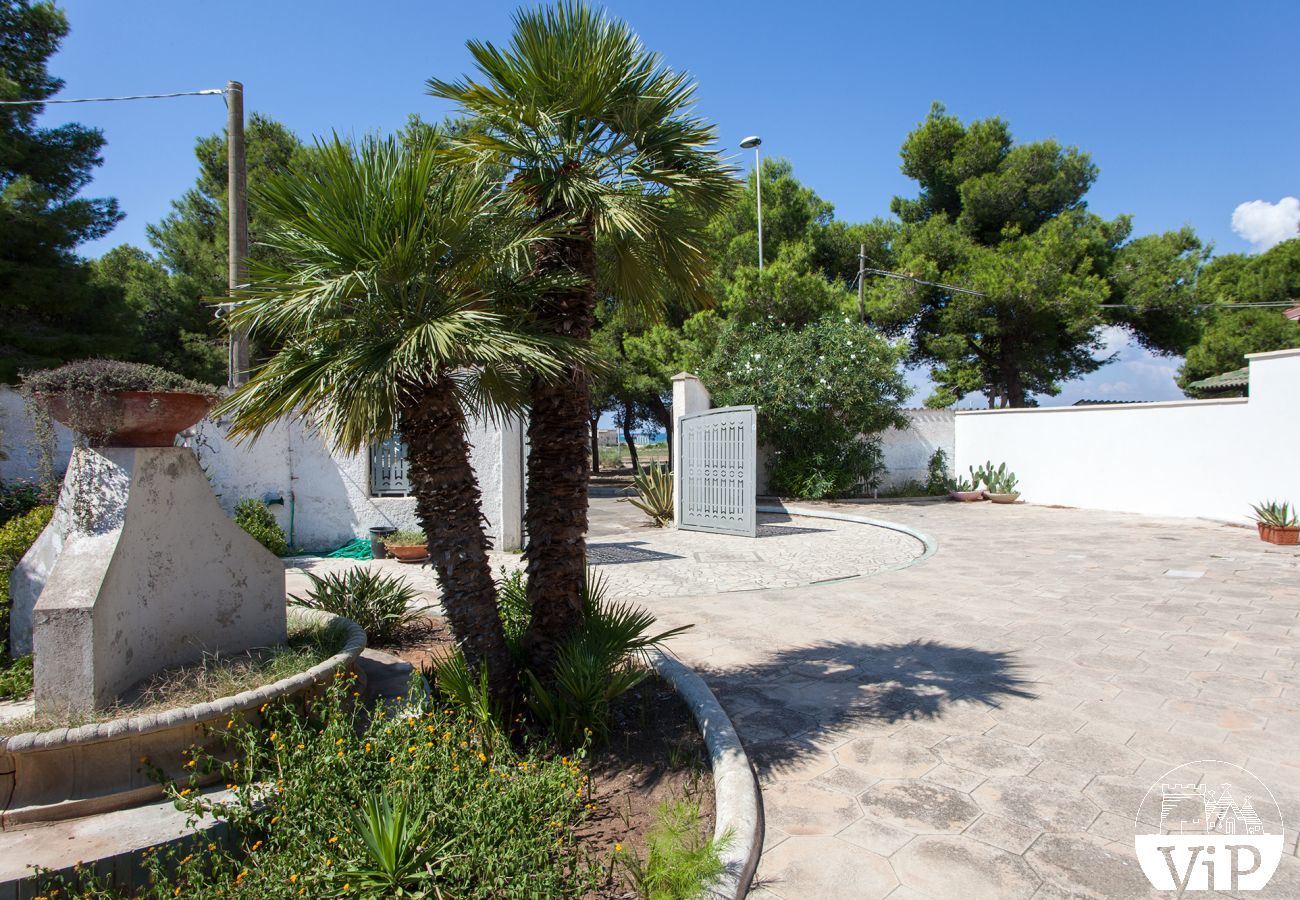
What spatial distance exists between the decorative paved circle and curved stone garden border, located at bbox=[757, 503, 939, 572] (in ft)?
0.34

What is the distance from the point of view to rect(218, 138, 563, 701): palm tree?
3.23m

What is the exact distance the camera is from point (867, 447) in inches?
693

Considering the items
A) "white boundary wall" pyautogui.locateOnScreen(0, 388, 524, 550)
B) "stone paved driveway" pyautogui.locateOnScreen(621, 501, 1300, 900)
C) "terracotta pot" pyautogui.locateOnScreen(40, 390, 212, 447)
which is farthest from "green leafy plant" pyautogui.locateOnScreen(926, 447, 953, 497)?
"terracotta pot" pyautogui.locateOnScreen(40, 390, 212, 447)

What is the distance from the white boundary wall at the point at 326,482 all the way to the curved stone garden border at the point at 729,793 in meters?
5.91

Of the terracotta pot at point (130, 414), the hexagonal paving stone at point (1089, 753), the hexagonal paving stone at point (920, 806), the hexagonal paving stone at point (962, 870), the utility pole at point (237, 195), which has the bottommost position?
the hexagonal paving stone at point (962, 870)

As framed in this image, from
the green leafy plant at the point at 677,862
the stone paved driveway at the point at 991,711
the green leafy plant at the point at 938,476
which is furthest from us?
the green leafy plant at the point at 938,476

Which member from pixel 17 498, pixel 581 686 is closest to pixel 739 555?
pixel 581 686

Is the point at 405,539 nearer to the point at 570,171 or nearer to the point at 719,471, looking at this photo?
the point at 719,471

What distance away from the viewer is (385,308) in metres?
3.37

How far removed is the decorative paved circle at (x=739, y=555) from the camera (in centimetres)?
833

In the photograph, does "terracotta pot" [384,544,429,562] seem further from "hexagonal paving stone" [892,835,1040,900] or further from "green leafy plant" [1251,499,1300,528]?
"green leafy plant" [1251,499,1300,528]

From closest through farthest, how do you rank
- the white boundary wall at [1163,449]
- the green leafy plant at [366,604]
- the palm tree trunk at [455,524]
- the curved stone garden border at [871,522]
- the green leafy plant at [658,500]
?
1. the palm tree trunk at [455,524]
2. the green leafy plant at [366,604]
3. the curved stone garden border at [871,522]
4. the white boundary wall at [1163,449]
5. the green leafy plant at [658,500]
